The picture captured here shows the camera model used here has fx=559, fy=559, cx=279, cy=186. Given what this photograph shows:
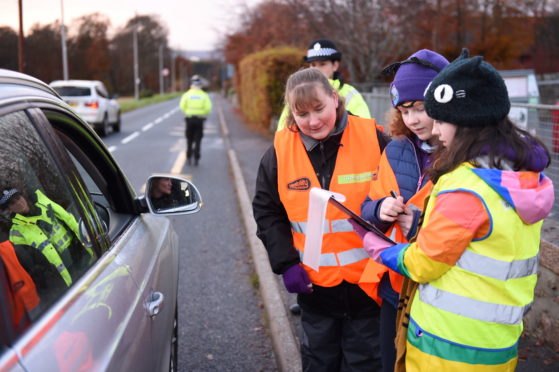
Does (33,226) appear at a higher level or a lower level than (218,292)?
higher

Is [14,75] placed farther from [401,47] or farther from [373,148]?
[401,47]

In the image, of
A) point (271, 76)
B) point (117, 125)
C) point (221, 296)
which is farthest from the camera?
point (117, 125)

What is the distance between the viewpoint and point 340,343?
2.78m

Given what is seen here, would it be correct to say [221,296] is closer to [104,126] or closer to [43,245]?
[43,245]

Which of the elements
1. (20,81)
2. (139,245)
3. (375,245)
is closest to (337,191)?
(375,245)

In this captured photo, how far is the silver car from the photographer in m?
1.31

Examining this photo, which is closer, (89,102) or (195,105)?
(195,105)

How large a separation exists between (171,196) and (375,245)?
1.10 metres

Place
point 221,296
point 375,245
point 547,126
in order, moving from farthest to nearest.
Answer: point 221,296 < point 547,126 < point 375,245

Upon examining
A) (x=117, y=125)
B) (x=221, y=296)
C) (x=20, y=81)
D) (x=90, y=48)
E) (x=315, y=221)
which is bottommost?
(x=221, y=296)

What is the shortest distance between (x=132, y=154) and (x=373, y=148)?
1192 centimetres

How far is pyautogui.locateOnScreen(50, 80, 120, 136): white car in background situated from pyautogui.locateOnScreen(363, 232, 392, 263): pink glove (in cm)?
1724

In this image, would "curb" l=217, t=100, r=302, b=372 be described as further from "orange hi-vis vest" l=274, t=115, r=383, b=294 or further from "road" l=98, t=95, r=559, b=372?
"orange hi-vis vest" l=274, t=115, r=383, b=294

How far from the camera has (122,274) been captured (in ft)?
6.39
